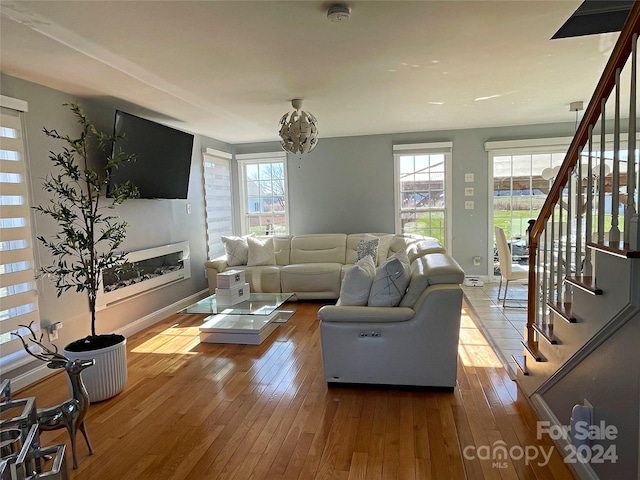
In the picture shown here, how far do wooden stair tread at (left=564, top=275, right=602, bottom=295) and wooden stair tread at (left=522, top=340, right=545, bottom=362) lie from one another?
24.5 inches

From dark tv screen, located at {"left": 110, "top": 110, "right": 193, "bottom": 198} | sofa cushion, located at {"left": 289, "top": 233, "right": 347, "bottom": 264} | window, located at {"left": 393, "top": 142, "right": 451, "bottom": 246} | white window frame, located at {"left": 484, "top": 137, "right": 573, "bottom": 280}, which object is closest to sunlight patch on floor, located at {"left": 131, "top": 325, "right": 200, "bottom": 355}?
dark tv screen, located at {"left": 110, "top": 110, "right": 193, "bottom": 198}

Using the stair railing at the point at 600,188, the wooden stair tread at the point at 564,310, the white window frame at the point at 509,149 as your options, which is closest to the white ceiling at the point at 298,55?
the stair railing at the point at 600,188

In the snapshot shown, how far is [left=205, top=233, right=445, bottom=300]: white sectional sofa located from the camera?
5023mm

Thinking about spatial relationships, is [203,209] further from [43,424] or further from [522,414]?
[522,414]

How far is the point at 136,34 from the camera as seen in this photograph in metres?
2.29

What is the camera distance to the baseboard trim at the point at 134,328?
113 inches

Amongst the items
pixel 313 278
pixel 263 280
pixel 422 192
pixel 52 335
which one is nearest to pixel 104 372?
pixel 52 335

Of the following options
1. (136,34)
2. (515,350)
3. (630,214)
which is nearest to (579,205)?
(630,214)

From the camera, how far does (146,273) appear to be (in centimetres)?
431

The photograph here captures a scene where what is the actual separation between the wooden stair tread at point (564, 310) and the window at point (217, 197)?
4550 mm

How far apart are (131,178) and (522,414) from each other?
3.69 meters

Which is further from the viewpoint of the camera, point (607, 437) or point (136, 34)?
point (136, 34)

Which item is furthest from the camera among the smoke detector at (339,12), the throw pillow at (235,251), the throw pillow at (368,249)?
the throw pillow at (235,251)

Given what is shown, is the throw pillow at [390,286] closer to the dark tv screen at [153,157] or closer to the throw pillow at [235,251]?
the dark tv screen at [153,157]
